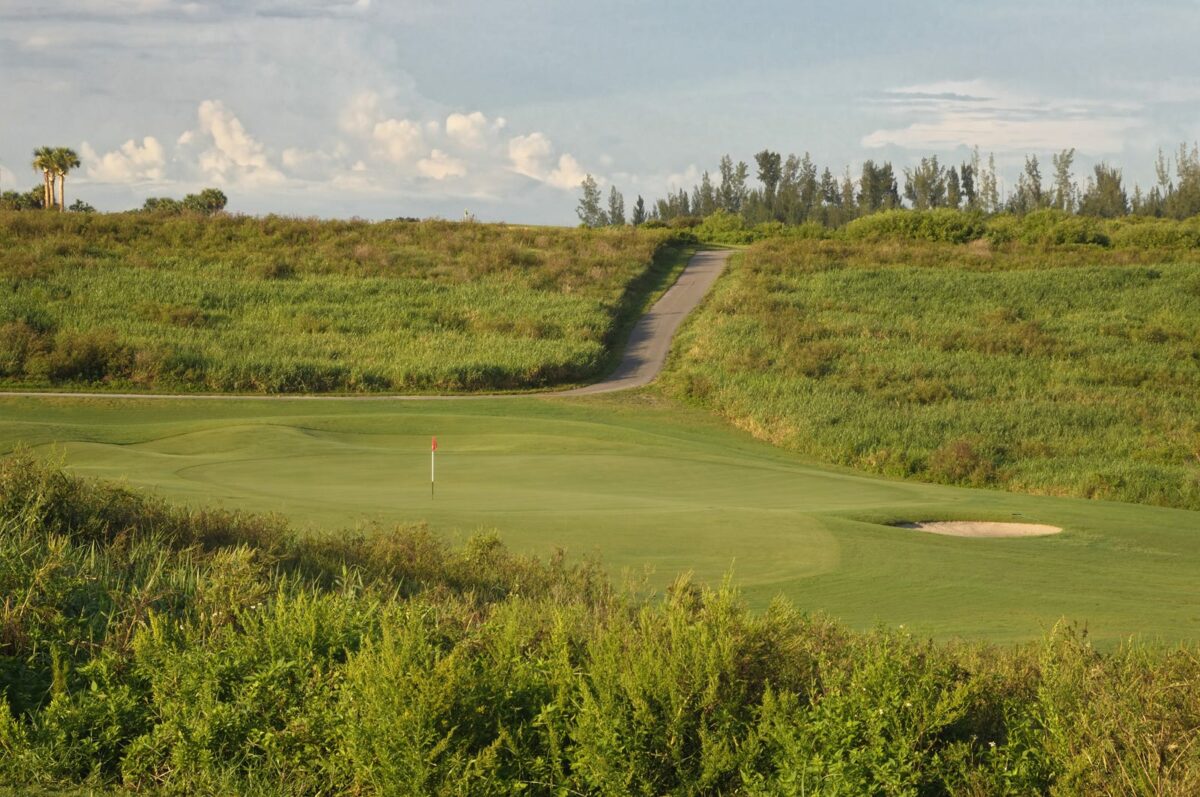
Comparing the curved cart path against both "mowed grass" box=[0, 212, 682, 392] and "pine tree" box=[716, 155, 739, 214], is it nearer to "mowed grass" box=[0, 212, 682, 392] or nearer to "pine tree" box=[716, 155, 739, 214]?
"mowed grass" box=[0, 212, 682, 392]

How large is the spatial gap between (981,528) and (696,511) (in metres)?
4.36

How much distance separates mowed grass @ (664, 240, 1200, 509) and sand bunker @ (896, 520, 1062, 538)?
1016cm

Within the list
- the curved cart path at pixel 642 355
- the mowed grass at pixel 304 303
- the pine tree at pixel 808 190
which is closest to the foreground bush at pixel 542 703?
the curved cart path at pixel 642 355

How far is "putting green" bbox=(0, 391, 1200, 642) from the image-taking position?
10398 millimetres

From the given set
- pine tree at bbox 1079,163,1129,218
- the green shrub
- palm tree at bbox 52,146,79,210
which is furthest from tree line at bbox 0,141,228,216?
pine tree at bbox 1079,163,1129,218

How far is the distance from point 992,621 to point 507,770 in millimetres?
5149

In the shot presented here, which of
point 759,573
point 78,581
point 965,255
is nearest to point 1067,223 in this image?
point 965,255

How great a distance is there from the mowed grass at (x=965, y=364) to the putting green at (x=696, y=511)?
16.5 feet

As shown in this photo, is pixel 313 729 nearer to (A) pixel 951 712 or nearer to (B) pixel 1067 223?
(A) pixel 951 712

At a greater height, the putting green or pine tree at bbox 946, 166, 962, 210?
pine tree at bbox 946, 166, 962, 210

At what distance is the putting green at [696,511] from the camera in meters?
10.4

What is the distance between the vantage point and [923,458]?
27.9 meters

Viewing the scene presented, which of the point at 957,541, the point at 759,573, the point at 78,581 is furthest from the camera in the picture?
the point at 957,541

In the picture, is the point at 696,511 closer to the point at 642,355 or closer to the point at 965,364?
the point at 965,364
